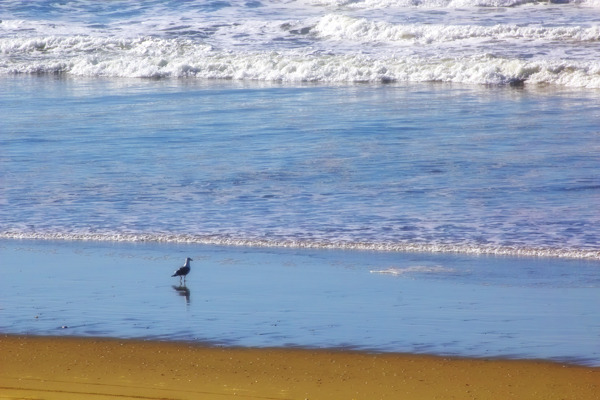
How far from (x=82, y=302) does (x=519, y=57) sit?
54.6 ft

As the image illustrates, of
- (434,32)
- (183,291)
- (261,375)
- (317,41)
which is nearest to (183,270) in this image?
(183,291)

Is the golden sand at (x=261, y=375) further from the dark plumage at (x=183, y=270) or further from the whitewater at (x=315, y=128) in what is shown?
the whitewater at (x=315, y=128)

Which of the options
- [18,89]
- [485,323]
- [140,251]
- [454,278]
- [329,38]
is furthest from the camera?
[329,38]

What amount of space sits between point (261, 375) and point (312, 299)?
5.23 ft

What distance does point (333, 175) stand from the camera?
1188 cm

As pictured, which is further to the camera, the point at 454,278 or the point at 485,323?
the point at 454,278

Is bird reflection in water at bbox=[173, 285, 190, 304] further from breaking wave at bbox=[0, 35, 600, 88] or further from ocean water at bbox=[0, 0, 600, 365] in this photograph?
breaking wave at bbox=[0, 35, 600, 88]

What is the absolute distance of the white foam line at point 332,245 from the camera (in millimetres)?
8461

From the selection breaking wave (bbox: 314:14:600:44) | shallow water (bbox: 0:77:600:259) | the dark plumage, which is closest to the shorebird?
the dark plumage

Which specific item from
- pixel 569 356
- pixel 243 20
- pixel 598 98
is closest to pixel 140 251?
pixel 569 356

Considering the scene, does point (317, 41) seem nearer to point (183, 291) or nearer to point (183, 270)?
point (183, 270)

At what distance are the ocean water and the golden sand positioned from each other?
0.27 m

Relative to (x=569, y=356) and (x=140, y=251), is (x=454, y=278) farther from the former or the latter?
(x=140, y=251)

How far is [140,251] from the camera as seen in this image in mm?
8867
